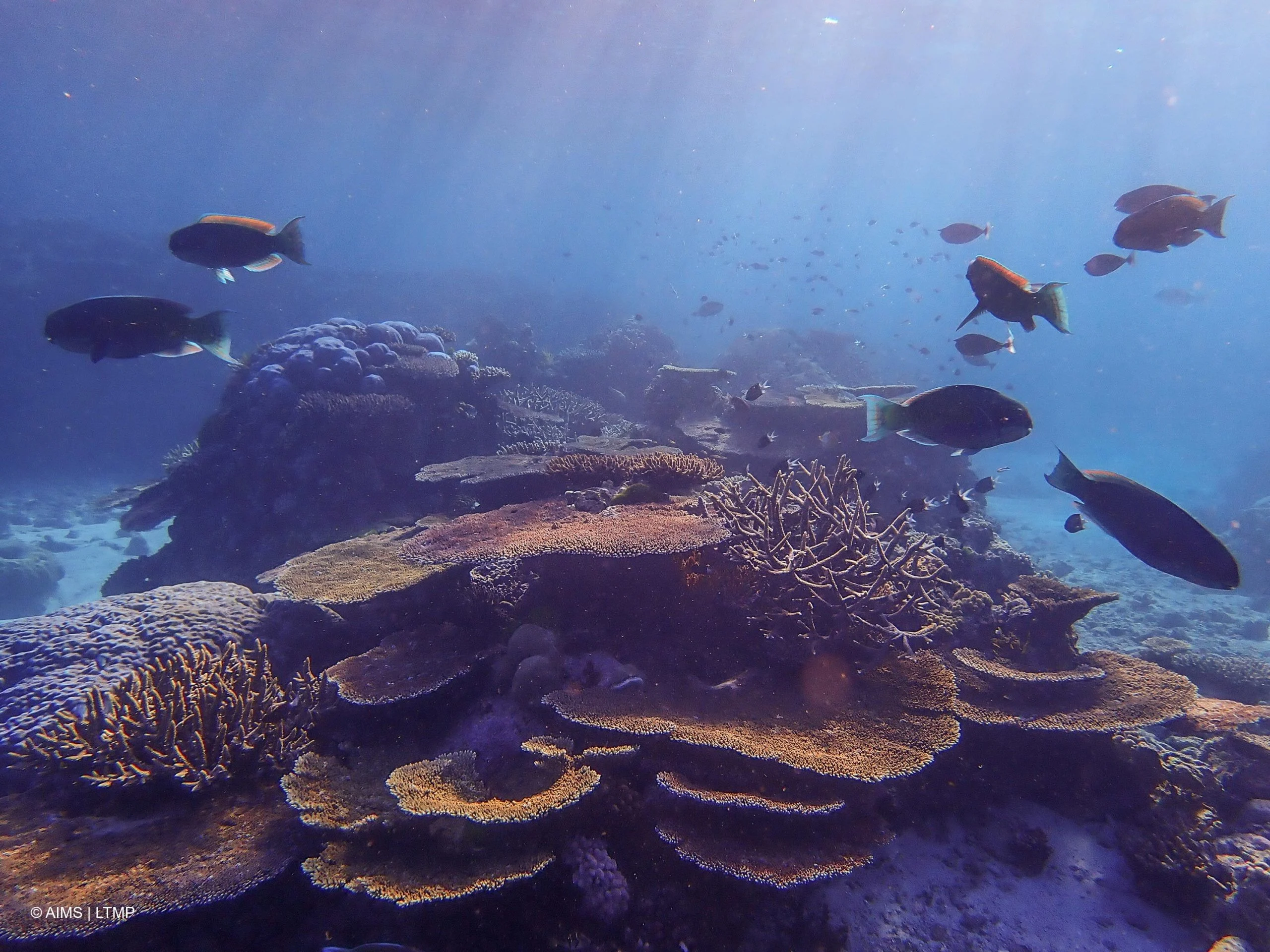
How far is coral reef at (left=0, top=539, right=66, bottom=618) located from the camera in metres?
14.3

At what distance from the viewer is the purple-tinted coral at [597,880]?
2.75 metres

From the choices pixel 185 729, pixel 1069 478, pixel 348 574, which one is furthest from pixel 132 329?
pixel 1069 478

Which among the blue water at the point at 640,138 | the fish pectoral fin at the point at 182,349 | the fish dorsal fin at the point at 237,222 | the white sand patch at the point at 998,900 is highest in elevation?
the blue water at the point at 640,138

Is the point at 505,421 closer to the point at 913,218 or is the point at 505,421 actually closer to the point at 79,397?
the point at 79,397

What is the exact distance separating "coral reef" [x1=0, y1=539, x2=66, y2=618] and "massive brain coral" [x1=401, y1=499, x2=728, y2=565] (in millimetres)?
17589

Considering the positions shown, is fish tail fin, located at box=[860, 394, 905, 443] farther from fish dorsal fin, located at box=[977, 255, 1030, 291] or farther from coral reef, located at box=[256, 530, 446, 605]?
coral reef, located at box=[256, 530, 446, 605]

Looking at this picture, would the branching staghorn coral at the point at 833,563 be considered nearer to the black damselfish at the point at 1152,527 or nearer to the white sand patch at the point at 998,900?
the black damselfish at the point at 1152,527

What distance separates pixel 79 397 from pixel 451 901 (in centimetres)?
3185

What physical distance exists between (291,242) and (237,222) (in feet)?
1.43

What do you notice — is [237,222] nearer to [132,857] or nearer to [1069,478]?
[132,857]

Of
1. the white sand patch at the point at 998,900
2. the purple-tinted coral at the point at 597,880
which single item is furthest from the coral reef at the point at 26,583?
the white sand patch at the point at 998,900

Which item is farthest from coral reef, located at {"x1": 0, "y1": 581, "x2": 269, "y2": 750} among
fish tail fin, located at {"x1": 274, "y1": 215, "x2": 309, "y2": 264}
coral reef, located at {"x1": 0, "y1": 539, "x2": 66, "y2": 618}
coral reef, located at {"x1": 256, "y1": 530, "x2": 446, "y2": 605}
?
coral reef, located at {"x1": 0, "y1": 539, "x2": 66, "y2": 618}

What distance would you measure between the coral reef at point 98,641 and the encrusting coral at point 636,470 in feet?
10.6

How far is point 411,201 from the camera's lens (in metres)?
140
